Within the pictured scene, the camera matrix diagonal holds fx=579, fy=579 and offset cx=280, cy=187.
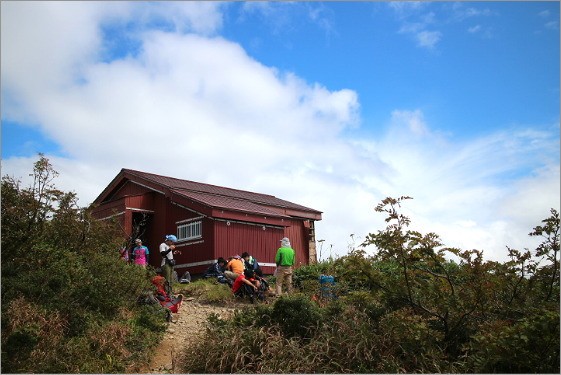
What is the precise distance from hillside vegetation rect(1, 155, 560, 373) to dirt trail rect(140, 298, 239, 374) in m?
0.23

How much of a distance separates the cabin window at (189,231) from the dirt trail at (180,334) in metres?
6.52

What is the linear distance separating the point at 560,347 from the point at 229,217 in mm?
14889

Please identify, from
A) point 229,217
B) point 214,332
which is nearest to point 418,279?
point 214,332

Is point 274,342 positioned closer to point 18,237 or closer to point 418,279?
point 418,279

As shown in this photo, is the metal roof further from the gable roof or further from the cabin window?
the cabin window

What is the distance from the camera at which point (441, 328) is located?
28.3ft

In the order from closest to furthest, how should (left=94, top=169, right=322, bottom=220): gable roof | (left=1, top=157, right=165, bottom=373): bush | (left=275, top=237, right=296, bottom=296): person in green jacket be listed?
(left=1, top=157, right=165, bottom=373): bush
(left=275, top=237, right=296, bottom=296): person in green jacket
(left=94, top=169, right=322, bottom=220): gable roof

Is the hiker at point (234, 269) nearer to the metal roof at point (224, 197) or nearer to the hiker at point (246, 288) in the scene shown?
the hiker at point (246, 288)

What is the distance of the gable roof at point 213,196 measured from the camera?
72.3 feet

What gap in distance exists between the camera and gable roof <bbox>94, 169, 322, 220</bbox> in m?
22.0

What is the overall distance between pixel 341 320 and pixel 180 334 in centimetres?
375

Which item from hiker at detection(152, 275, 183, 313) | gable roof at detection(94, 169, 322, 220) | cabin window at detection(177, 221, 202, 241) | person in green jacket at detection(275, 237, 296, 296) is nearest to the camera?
hiker at detection(152, 275, 183, 313)

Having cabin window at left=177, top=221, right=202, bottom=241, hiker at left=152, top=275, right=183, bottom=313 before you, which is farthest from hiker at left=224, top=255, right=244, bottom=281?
cabin window at left=177, top=221, right=202, bottom=241

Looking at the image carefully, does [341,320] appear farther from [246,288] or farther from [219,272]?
[219,272]
